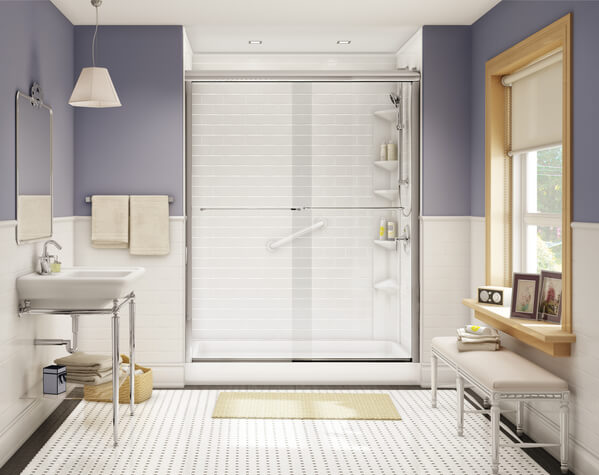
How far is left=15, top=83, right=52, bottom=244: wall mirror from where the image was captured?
335 cm

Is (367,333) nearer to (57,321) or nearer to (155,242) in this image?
(155,242)

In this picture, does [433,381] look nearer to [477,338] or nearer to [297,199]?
[477,338]

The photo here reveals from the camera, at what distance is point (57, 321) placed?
399cm

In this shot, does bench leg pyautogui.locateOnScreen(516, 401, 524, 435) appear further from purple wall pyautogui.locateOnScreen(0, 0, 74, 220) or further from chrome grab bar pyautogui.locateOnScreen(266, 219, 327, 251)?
purple wall pyautogui.locateOnScreen(0, 0, 74, 220)

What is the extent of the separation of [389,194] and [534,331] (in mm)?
1825

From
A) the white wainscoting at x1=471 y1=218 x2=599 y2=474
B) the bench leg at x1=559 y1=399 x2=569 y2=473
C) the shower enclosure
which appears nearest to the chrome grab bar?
the shower enclosure

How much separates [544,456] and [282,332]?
2.17m

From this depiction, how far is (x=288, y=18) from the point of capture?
4207mm

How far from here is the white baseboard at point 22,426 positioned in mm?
3148

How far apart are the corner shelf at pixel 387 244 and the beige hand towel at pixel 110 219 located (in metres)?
1.92

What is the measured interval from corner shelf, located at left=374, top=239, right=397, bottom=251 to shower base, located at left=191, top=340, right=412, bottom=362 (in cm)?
74

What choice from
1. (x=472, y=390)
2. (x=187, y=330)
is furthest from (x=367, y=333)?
(x=187, y=330)

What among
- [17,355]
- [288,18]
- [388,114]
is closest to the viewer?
[17,355]

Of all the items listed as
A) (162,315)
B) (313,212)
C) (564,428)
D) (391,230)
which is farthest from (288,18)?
(564,428)
